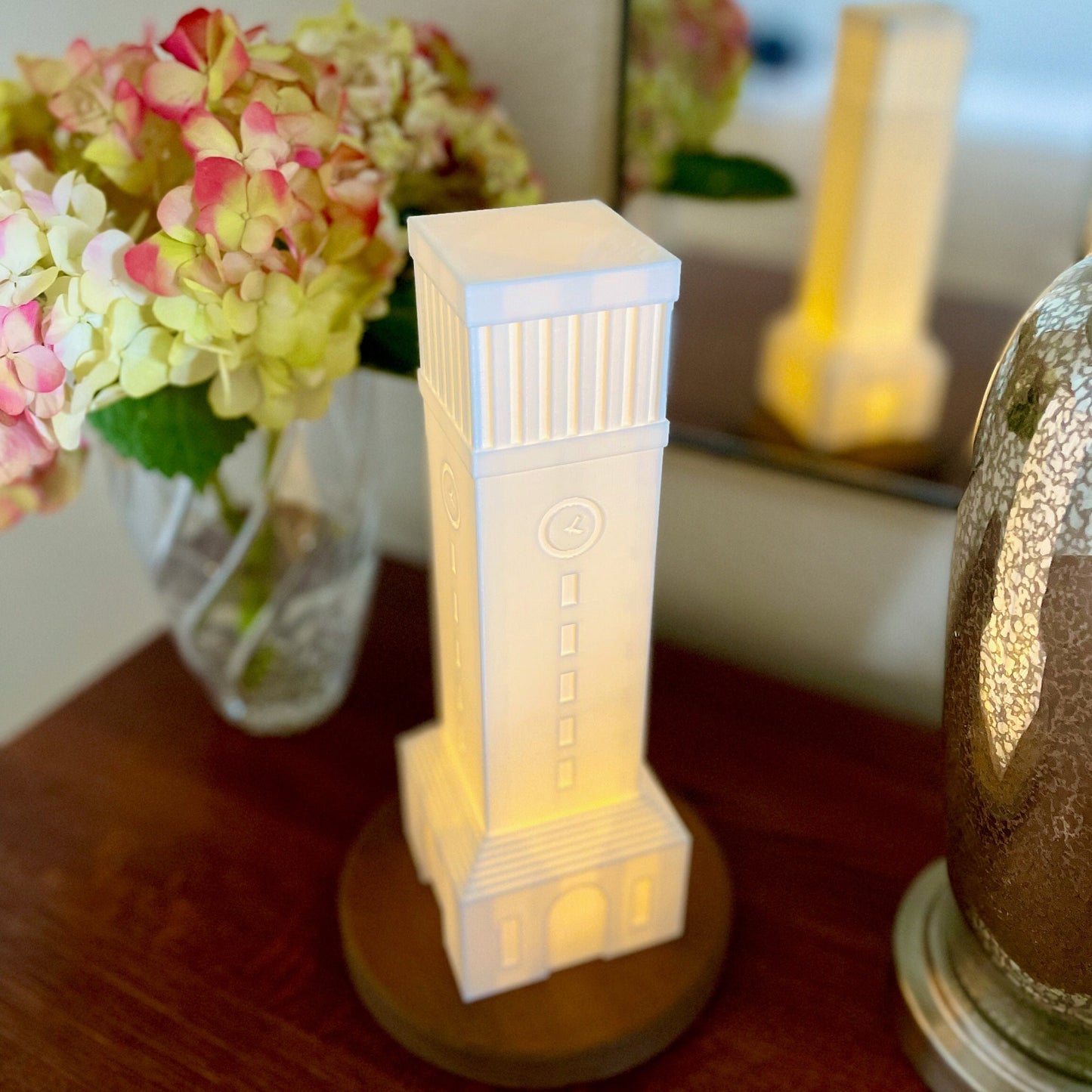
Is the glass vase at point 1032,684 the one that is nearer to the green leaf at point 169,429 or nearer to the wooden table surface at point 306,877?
the wooden table surface at point 306,877

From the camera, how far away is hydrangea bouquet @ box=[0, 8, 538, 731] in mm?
433

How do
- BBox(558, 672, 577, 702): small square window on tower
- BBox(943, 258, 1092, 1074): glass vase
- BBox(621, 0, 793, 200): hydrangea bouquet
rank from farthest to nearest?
BBox(621, 0, 793, 200): hydrangea bouquet → BBox(558, 672, 577, 702): small square window on tower → BBox(943, 258, 1092, 1074): glass vase

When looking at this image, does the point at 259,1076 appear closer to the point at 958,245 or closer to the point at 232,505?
the point at 232,505

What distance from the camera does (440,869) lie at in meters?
0.56

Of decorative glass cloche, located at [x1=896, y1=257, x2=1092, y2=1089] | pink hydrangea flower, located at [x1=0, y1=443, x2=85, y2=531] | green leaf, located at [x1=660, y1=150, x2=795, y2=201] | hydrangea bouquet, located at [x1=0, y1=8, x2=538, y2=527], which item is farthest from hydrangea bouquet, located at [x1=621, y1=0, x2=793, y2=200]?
pink hydrangea flower, located at [x1=0, y1=443, x2=85, y2=531]

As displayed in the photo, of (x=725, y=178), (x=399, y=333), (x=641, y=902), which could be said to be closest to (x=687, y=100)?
(x=725, y=178)

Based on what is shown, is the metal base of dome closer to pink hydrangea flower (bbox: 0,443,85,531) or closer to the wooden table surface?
the wooden table surface

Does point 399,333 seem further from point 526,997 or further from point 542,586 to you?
point 526,997

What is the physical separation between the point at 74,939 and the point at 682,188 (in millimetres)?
568

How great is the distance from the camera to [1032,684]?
40 centimetres

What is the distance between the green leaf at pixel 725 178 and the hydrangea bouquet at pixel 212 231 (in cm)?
10

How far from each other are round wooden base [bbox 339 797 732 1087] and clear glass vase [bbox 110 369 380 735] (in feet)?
0.55

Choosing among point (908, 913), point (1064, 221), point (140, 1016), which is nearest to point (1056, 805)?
point (908, 913)

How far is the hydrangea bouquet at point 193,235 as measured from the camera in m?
0.43
